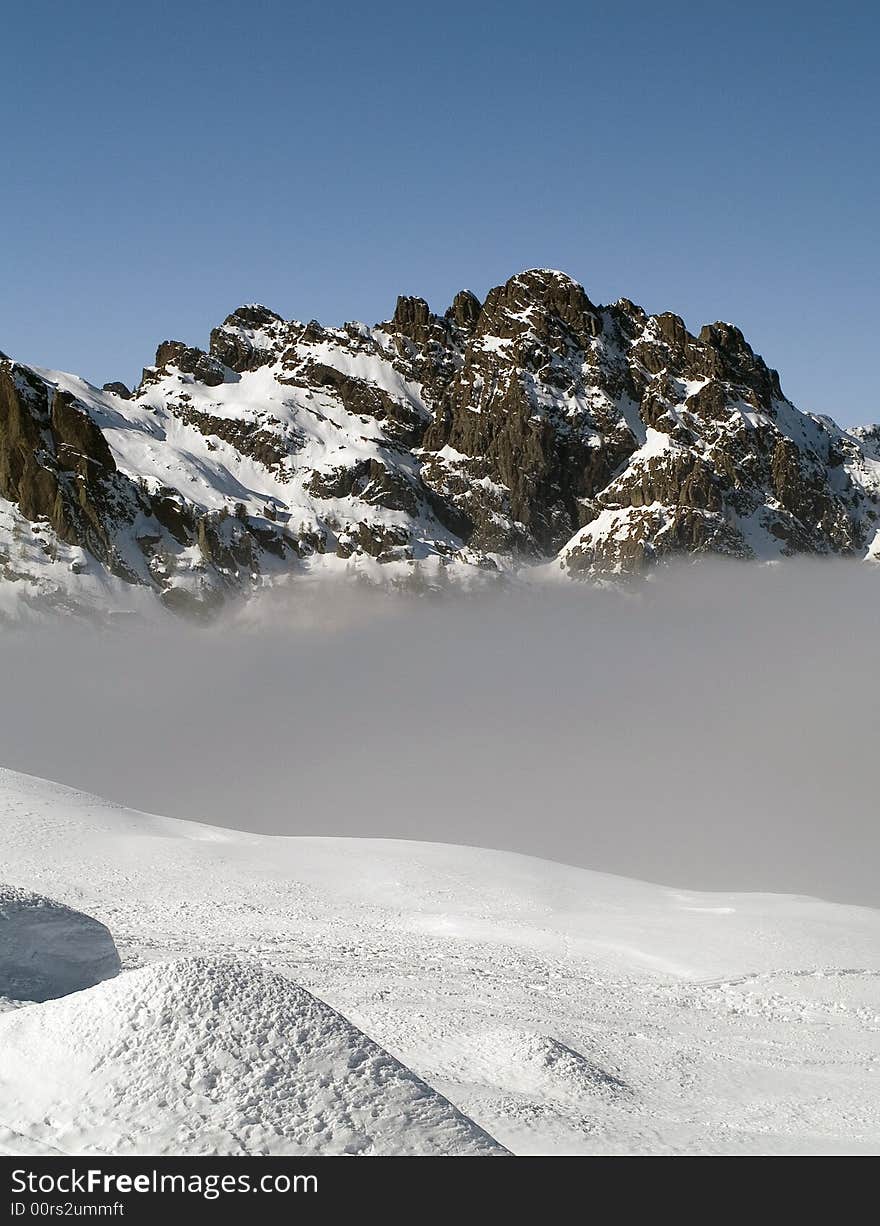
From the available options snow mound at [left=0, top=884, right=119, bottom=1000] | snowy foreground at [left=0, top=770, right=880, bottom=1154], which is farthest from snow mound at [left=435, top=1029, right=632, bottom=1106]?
snow mound at [left=0, top=884, right=119, bottom=1000]

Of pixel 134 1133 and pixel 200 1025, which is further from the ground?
pixel 200 1025

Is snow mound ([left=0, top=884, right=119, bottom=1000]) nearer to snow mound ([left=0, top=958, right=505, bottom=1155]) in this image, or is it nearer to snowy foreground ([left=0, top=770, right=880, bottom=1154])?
snowy foreground ([left=0, top=770, right=880, bottom=1154])

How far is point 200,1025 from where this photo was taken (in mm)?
8133

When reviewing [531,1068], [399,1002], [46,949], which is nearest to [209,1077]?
[46,949]

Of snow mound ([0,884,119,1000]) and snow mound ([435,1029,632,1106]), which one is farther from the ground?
snow mound ([0,884,119,1000])

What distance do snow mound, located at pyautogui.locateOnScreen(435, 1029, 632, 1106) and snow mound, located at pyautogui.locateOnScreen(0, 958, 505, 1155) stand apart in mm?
4531

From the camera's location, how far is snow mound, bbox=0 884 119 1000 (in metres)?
12.2

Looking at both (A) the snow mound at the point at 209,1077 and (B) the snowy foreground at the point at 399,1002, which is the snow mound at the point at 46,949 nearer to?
(B) the snowy foreground at the point at 399,1002

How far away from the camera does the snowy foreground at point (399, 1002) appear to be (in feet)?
25.2

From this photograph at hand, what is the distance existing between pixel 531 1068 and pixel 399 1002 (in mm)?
3544

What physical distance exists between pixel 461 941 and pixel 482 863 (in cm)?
636

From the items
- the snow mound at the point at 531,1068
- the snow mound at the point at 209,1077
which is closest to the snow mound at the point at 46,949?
the snow mound at the point at 209,1077
